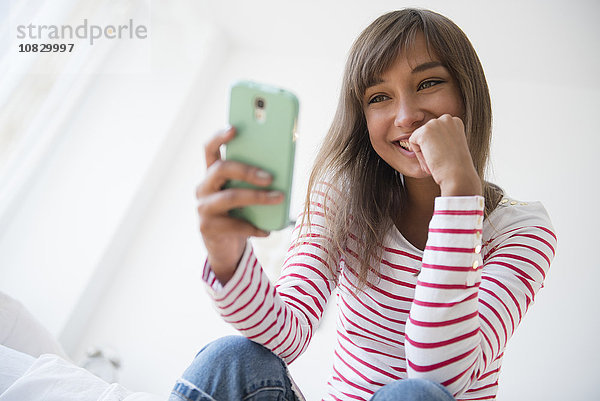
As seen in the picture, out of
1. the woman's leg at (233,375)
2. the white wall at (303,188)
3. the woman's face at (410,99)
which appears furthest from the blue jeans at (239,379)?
the white wall at (303,188)

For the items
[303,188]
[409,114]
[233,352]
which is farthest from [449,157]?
[303,188]

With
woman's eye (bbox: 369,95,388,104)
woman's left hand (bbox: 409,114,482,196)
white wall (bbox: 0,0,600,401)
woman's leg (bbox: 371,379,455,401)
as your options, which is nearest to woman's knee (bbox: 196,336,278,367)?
woman's leg (bbox: 371,379,455,401)

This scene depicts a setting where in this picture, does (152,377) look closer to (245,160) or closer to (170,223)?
(170,223)

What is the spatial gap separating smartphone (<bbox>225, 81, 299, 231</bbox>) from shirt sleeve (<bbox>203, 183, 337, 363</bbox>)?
60 millimetres

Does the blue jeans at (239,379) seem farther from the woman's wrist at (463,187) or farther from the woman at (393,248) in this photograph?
the woman's wrist at (463,187)

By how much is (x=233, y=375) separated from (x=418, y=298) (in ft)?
0.85

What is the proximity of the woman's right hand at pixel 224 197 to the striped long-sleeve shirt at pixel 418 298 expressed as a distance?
0.05 metres

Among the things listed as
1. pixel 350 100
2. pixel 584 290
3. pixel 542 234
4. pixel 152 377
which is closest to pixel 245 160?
pixel 350 100

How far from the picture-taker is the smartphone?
1.74 feet

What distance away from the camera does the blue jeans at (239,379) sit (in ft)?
1.99

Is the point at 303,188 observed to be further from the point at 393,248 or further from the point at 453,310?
the point at 453,310

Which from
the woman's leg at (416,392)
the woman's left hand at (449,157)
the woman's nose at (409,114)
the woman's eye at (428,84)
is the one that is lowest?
the woman's leg at (416,392)

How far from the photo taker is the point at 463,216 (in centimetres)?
63

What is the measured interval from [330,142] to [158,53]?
1.55 m
